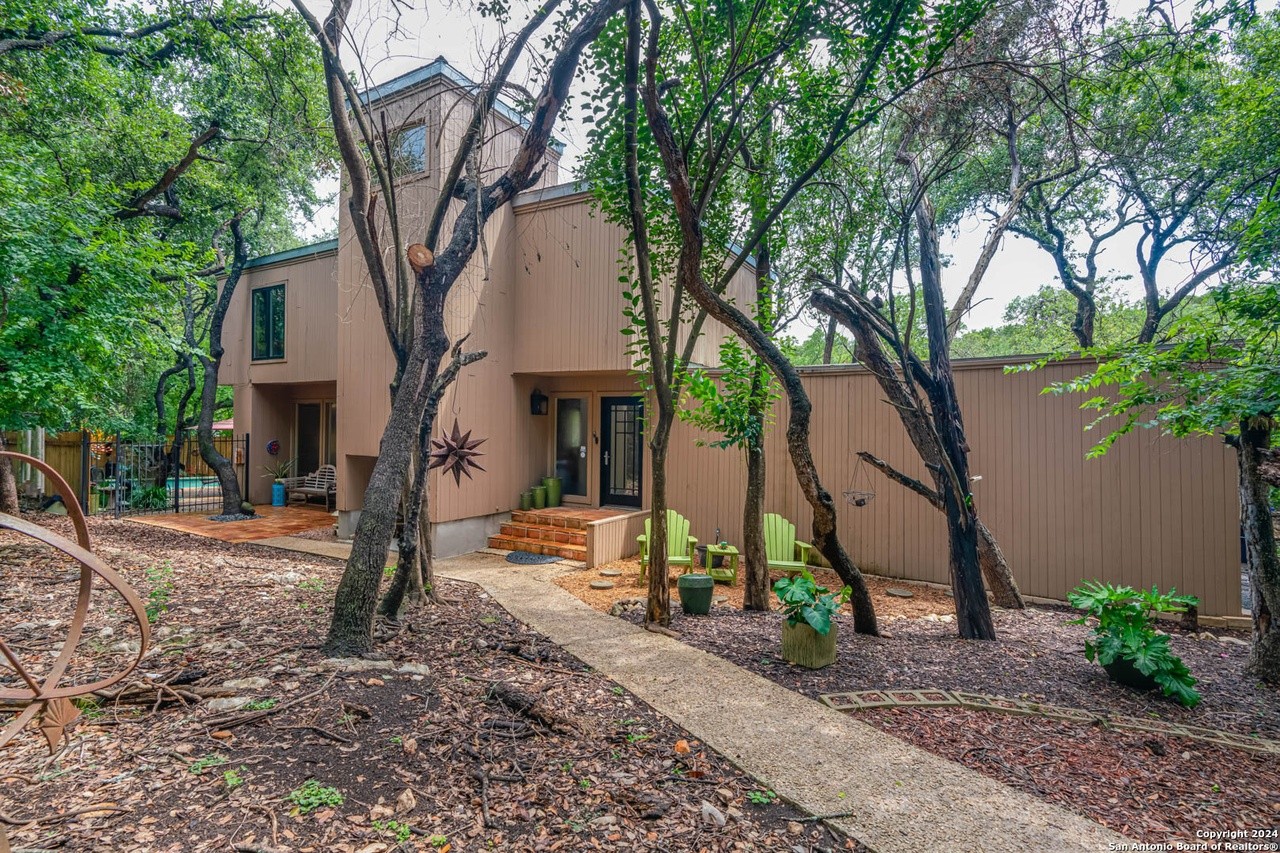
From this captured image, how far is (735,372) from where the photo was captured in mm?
5273

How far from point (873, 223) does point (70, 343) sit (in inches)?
323

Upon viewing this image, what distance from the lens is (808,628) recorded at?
3.91 m

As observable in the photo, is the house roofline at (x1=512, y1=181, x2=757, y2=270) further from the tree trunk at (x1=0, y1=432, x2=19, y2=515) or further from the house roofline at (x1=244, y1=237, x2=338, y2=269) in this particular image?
the tree trunk at (x1=0, y1=432, x2=19, y2=515)

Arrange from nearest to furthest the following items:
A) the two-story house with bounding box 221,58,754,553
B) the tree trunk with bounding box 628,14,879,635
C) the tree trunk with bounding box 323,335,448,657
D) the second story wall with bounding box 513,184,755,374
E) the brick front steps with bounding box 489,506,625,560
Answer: the tree trunk with bounding box 323,335,448,657
the tree trunk with bounding box 628,14,879,635
the two-story house with bounding box 221,58,754,553
the brick front steps with bounding box 489,506,625,560
the second story wall with bounding box 513,184,755,374

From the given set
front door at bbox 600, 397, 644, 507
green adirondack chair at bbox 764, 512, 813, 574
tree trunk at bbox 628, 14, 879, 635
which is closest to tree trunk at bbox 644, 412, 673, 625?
tree trunk at bbox 628, 14, 879, 635

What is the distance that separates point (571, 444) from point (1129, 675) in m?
7.39

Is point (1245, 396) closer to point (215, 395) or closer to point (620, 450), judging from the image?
point (620, 450)

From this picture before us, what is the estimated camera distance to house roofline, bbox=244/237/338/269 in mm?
10555

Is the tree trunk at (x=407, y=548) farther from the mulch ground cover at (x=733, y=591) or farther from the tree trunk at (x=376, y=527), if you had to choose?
the mulch ground cover at (x=733, y=591)

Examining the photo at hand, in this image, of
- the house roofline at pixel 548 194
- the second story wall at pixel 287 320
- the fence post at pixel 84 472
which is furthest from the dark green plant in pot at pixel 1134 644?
the fence post at pixel 84 472

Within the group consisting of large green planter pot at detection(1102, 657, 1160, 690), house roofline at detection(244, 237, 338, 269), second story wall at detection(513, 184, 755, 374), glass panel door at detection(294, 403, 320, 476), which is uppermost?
house roofline at detection(244, 237, 338, 269)

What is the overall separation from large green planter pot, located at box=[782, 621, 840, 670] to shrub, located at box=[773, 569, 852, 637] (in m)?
0.05

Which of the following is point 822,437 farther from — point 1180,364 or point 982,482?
point 1180,364

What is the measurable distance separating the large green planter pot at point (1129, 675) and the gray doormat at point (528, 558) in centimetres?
581
